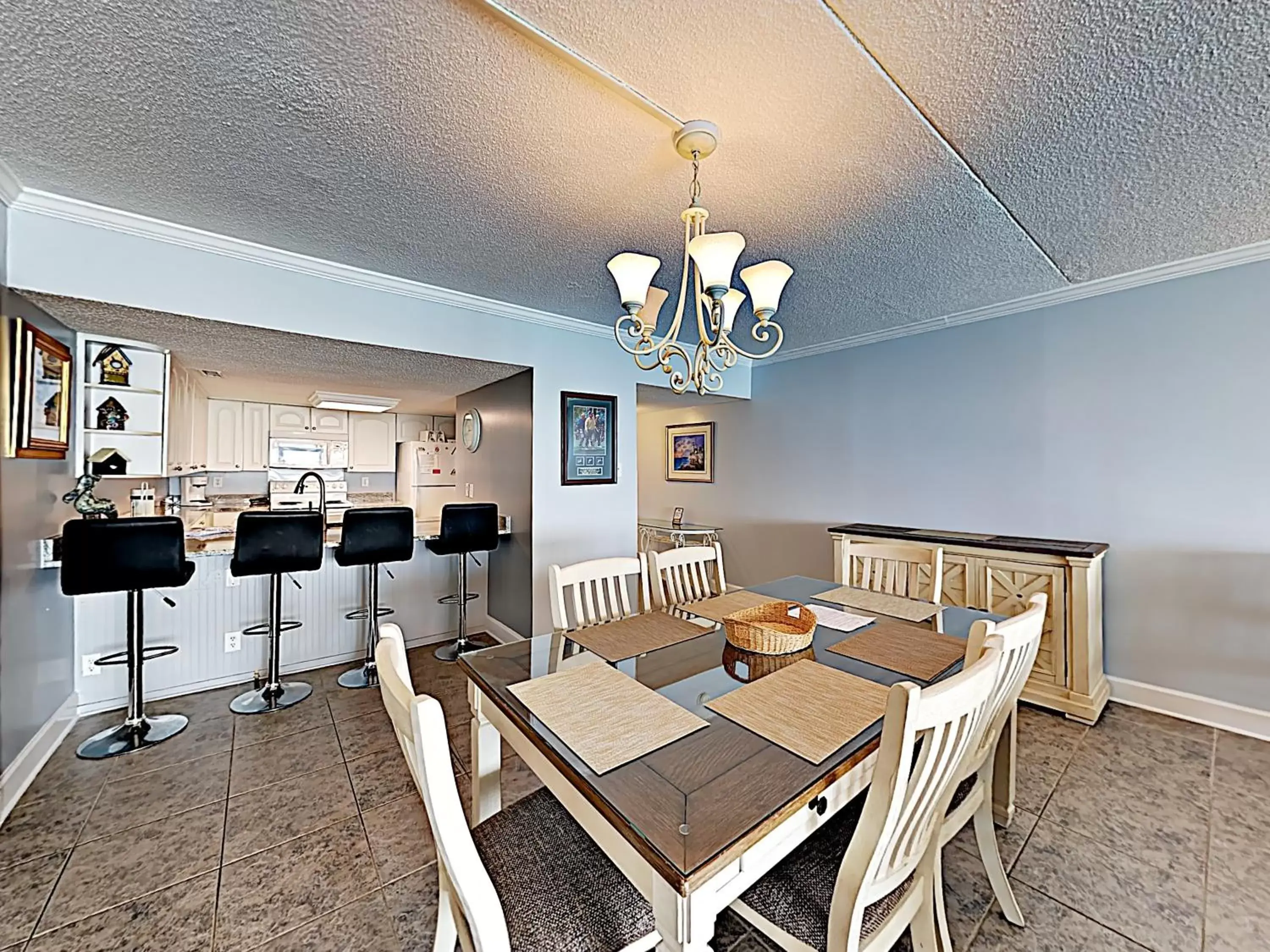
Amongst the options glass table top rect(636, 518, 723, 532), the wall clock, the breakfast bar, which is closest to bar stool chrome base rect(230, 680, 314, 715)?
the breakfast bar

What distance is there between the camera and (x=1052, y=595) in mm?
2738

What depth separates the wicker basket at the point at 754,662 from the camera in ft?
4.76

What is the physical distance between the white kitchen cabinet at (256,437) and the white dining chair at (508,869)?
495 centimetres

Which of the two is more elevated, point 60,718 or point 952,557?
point 952,557

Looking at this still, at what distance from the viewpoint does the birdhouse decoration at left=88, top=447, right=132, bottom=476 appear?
8.51ft

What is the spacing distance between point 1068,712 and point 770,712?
2514 millimetres

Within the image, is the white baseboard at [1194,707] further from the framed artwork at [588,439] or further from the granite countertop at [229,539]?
the granite countertop at [229,539]

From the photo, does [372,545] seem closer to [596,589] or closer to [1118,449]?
[596,589]

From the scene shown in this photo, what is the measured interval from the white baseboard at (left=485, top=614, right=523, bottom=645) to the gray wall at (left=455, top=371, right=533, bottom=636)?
26 millimetres

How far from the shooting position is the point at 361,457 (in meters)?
5.53

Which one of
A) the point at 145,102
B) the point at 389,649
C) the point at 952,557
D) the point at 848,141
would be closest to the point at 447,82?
the point at 145,102

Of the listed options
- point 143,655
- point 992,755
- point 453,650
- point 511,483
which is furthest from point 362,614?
point 992,755

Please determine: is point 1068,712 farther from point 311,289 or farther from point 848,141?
point 311,289

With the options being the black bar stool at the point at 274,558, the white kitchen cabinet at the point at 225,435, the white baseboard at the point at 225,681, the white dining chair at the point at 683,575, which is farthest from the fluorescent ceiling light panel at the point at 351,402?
the white dining chair at the point at 683,575
